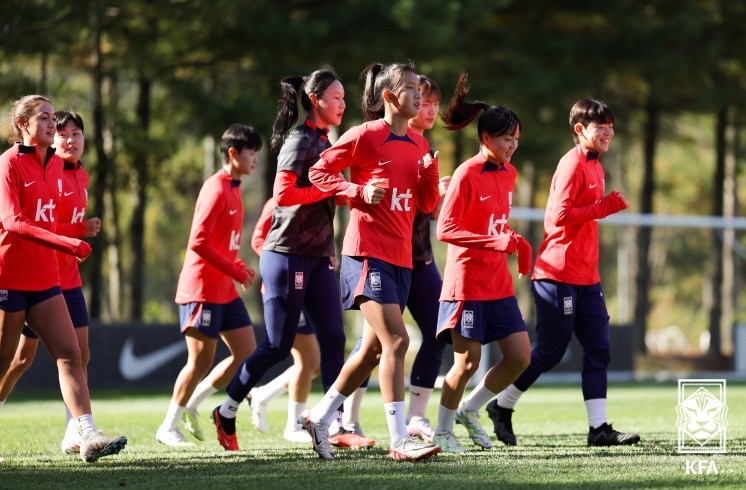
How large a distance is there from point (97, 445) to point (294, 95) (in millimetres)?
2625

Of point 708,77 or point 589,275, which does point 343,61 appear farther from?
point 589,275

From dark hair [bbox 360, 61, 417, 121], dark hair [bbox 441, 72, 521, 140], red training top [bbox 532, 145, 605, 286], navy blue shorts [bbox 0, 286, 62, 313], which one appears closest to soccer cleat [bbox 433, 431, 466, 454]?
red training top [bbox 532, 145, 605, 286]

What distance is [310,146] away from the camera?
8.16 metres

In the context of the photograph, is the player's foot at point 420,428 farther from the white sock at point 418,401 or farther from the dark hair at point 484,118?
the dark hair at point 484,118

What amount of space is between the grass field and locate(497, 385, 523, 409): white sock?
0.28m

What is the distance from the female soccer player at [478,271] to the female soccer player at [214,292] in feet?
5.23

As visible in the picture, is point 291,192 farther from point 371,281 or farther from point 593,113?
point 593,113

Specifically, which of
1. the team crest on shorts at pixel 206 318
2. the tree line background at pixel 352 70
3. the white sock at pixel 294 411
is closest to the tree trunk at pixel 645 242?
the tree line background at pixel 352 70

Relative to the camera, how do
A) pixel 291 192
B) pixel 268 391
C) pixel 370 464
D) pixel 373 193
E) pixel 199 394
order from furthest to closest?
pixel 268 391 < pixel 199 394 < pixel 291 192 < pixel 370 464 < pixel 373 193

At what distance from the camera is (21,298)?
24.2ft

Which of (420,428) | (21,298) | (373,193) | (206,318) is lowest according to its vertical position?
(420,428)

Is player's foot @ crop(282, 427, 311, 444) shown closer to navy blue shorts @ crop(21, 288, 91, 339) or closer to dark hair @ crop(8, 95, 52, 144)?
navy blue shorts @ crop(21, 288, 91, 339)

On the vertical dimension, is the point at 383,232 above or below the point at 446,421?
above

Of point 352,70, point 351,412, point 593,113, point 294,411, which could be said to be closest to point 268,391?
point 294,411
